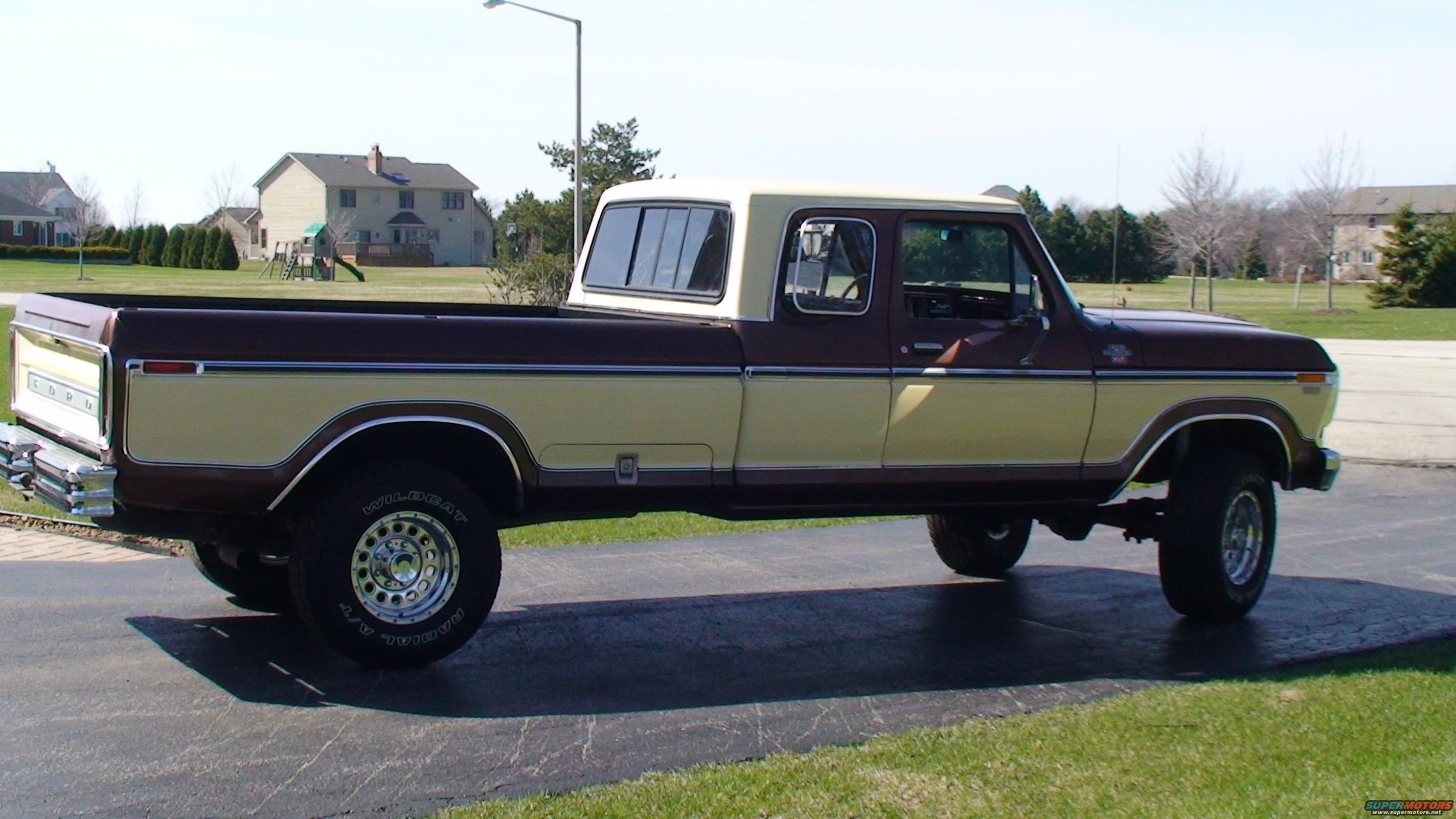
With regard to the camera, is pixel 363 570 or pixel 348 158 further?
pixel 348 158

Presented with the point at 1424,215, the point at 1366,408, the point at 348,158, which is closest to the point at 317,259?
the point at 348,158

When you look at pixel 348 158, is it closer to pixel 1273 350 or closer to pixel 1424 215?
pixel 1424 215

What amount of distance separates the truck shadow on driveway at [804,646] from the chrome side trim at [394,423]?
817 mm

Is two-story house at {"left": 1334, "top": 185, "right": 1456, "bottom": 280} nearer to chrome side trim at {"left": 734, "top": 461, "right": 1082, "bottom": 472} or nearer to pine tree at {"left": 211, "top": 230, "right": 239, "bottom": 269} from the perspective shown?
pine tree at {"left": 211, "top": 230, "right": 239, "bottom": 269}

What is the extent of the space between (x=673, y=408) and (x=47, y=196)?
110685 mm

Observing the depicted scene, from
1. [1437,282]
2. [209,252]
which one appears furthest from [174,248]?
[1437,282]

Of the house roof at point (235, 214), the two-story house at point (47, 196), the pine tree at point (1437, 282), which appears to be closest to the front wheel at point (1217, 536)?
the pine tree at point (1437, 282)

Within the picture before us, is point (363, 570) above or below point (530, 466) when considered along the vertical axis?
below

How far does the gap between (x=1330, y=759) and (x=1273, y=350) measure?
10.2 ft

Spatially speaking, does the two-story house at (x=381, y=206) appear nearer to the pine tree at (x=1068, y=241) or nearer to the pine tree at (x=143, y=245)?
the pine tree at (x=143, y=245)

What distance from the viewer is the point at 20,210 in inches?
3866

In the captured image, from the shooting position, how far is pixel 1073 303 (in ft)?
24.9

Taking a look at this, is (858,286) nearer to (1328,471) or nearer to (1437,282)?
(1328,471)

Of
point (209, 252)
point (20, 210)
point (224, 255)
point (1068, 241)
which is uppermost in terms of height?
point (20, 210)
